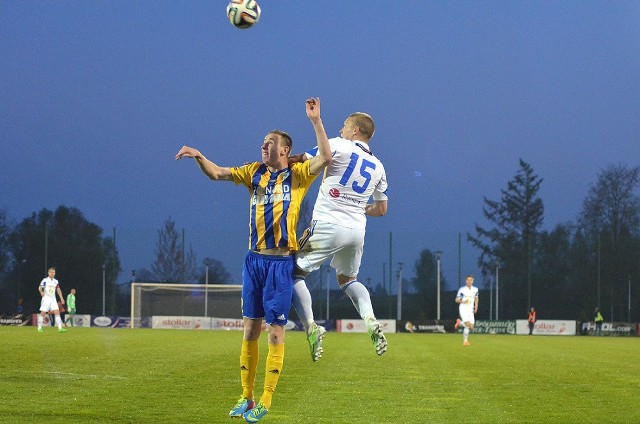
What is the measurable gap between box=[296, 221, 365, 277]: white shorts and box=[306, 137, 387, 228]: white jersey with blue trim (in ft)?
0.24

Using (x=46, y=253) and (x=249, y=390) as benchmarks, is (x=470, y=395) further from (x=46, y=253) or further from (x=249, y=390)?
(x=46, y=253)

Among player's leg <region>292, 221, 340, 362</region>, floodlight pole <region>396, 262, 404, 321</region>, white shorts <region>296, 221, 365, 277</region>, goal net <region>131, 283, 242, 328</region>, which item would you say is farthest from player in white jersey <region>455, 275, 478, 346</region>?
floodlight pole <region>396, 262, 404, 321</region>

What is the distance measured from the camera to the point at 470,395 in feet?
37.0

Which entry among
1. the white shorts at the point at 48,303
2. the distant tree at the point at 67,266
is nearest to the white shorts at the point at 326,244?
the white shorts at the point at 48,303

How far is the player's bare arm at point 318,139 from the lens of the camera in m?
7.98

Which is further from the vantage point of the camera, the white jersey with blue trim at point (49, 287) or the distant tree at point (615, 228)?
the distant tree at point (615, 228)

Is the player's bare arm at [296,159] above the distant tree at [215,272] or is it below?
above

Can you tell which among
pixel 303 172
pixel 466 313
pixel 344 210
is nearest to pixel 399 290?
pixel 466 313

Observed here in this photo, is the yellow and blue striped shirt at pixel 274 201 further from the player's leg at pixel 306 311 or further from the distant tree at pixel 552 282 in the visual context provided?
the distant tree at pixel 552 282

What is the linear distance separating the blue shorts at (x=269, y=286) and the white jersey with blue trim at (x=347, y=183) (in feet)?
3.94

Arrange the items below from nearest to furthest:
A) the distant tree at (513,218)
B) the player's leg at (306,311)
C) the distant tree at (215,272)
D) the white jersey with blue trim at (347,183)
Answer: the player's leg at (306,311)
the white jersey with blue trim at (347,183)
the distant tree at (215,272)
the distant tree at (513,218)

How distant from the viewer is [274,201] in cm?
823

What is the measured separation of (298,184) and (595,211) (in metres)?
84.4

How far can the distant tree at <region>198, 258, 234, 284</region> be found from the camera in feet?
199
